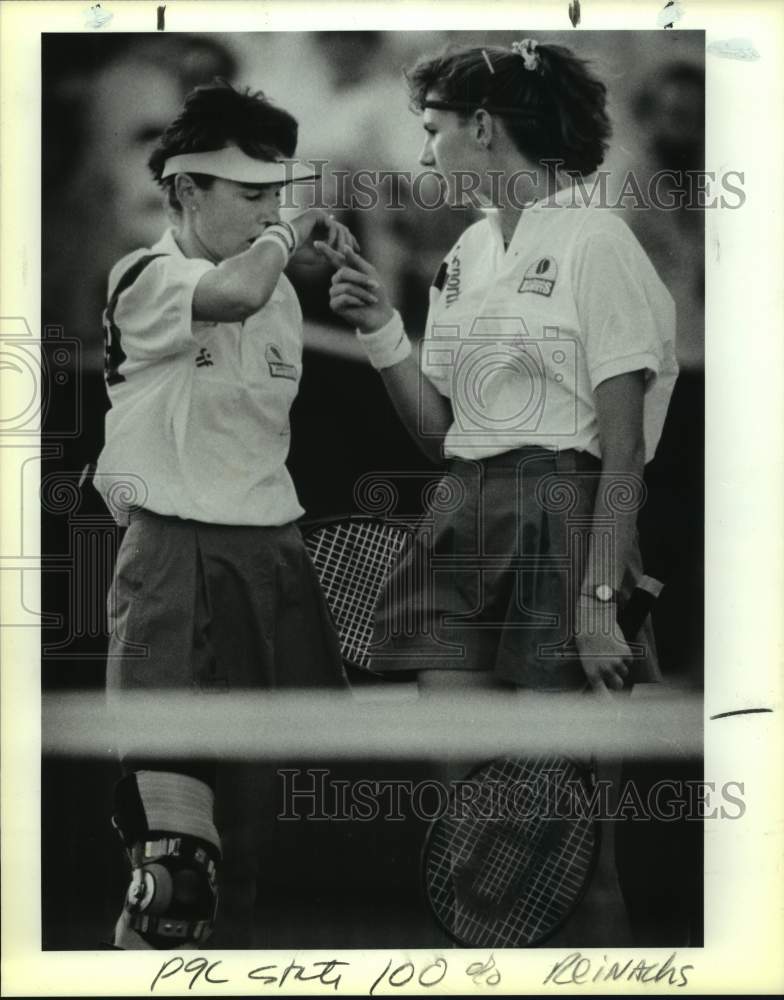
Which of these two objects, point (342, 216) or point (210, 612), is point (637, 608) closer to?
point (210, 612)

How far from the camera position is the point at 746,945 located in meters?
3.79

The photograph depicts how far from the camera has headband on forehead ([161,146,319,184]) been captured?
3.78m

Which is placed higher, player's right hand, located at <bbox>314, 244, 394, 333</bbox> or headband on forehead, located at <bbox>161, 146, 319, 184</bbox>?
headband on forehead, located at <bbox>161, 146, 319, 184</bbox>

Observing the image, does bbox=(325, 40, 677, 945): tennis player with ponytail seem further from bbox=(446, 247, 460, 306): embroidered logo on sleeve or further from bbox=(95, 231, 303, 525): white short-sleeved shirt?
bbox=(95, 231, 303, 525): white short-sleeved shirt

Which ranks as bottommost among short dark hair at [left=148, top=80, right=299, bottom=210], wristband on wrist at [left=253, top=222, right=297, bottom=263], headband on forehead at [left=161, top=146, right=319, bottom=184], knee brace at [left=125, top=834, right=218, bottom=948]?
knee brace at [left=125, top=834, right=218, bottom=948]

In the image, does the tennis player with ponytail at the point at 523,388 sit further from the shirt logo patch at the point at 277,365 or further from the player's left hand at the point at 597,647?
the shirt logo patch at the point at 277,365

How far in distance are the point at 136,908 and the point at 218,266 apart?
57.0 inches

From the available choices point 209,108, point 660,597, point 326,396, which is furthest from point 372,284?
point 660,597

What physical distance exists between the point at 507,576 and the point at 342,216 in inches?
Answer: 34.9

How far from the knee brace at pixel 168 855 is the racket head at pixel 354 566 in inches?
18.3

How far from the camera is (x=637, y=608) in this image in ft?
12.4

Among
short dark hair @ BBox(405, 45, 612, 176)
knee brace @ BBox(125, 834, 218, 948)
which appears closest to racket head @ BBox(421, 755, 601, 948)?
knee brace @ BBox(125, 834, 218, 948)

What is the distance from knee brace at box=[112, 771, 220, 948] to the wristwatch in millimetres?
961

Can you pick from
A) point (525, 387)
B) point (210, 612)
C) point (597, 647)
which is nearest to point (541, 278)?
point (525, 387)
